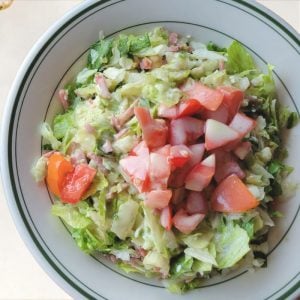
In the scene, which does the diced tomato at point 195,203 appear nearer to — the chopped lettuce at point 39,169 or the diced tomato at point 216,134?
the diced tomato at point 216,134

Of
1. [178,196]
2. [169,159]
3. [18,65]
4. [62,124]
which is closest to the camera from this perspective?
[169,159]

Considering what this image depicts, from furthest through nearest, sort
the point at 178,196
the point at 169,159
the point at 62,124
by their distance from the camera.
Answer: the point at 62,124
the point at 178,196
the point at 169,159

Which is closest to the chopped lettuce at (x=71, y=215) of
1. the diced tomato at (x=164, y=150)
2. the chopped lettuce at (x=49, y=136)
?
the chopped lettuce at (x=49, y=136)

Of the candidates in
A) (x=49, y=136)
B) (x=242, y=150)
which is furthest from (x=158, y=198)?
(x=49, y=136)

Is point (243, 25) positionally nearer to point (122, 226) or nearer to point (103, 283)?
point (122, 226)

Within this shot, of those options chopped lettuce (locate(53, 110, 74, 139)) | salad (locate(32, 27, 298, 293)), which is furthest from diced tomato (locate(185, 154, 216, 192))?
chopped lettuce (locate(53, 110, 74, 139))

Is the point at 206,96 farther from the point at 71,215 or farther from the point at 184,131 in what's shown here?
the point at 71,215

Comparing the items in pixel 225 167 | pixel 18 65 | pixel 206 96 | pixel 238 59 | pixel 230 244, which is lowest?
pixel 230 244
